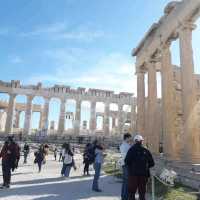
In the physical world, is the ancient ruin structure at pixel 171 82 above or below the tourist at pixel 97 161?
above

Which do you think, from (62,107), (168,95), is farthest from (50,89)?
(168,95)

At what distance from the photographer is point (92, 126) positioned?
6253 centimetres

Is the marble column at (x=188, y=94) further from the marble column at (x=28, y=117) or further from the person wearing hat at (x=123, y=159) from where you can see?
the marble column at (x=28, y=117)

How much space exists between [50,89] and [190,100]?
4852 centimetres

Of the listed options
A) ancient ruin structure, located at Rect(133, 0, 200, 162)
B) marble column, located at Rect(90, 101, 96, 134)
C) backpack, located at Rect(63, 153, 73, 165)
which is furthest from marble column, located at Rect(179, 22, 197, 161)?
marble column, located at Rect(90, 101, 96, 134)

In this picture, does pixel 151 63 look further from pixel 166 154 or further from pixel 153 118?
pixel 166 154

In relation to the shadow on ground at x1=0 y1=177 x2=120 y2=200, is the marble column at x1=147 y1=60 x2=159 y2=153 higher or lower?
higher

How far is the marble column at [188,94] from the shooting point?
16.8 m

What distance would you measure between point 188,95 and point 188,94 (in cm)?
6

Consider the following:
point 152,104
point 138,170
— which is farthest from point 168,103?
point 138,170

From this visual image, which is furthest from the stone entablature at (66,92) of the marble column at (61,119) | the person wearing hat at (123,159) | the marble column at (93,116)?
the person wearing hat at (123,159)

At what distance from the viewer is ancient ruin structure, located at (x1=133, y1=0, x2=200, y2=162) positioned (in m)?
17.2

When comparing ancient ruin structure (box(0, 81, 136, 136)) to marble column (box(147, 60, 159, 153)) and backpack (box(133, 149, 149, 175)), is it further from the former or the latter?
backpack (box(133, 149, 149, 175))

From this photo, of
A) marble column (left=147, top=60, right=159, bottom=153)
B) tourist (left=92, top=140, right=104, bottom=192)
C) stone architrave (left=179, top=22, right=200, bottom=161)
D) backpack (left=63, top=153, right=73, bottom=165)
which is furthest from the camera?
marble column (left=147, top=60, right=159, bottom=153)
